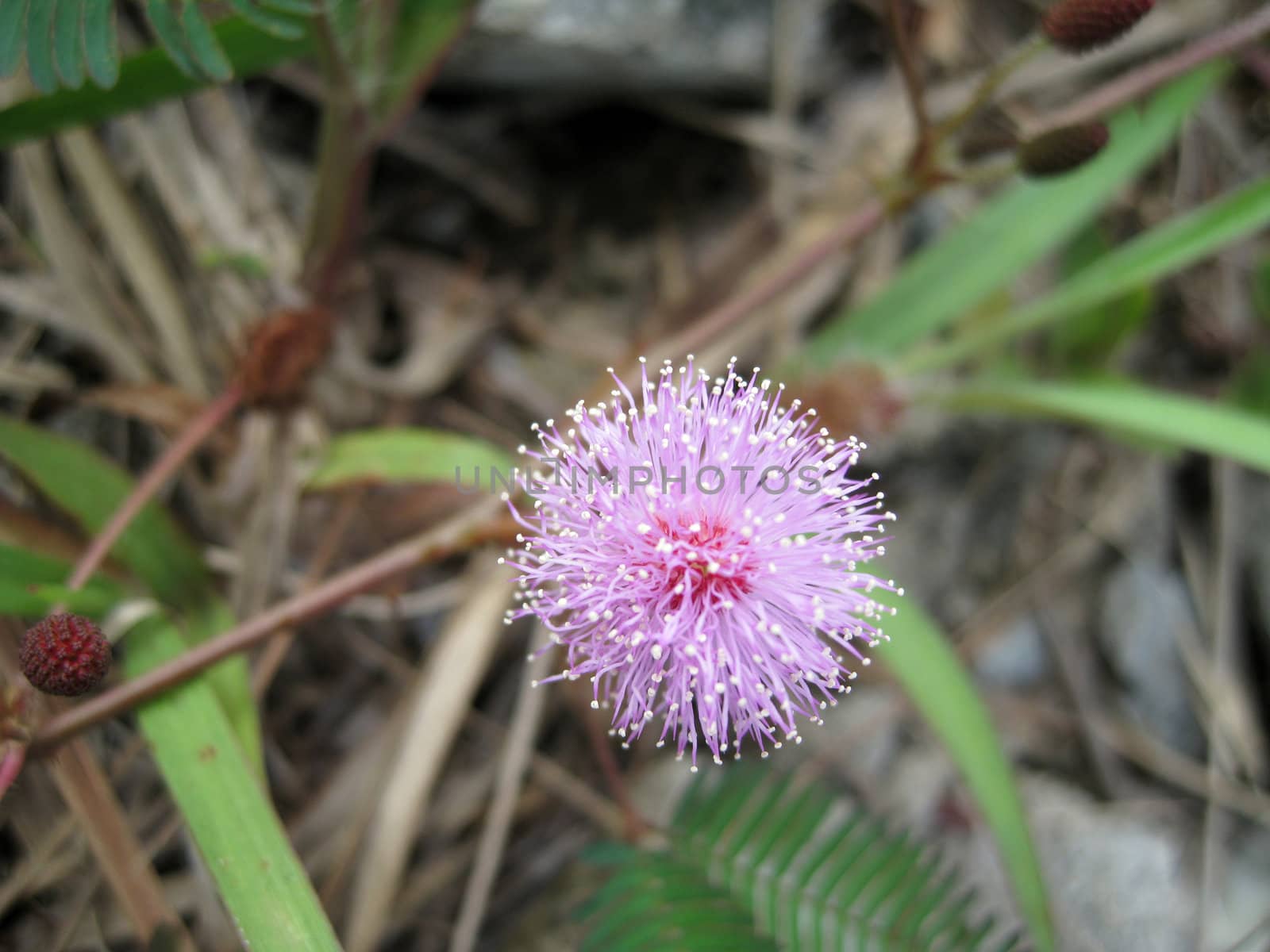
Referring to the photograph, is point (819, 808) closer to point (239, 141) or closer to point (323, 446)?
point (323, 446)

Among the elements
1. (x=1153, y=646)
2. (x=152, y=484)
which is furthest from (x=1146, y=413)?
(x=152, y=484)

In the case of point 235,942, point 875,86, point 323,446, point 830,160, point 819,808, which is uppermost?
point 875,86

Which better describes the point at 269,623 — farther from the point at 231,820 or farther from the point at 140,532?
the point at 140,532

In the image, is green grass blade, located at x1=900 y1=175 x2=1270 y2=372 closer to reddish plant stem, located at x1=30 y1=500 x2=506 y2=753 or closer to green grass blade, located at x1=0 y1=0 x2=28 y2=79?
reddish plant stem, located at x1=30 y1=500 x2=506 y2=753

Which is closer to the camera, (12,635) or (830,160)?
(12,635)

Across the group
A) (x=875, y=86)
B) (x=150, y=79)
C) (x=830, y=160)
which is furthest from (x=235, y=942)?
(x=875, y=86)

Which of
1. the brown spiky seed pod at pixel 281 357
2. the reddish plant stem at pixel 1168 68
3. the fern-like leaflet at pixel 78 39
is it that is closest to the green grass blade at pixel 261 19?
the fern-like leaflet at pixel 78 39
